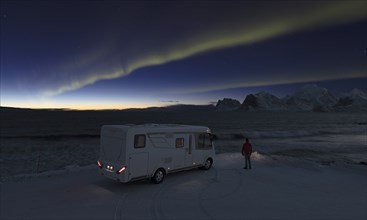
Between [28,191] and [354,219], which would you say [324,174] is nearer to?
[354,219]

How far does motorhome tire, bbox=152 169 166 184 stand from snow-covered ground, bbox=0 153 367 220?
0.30 metres

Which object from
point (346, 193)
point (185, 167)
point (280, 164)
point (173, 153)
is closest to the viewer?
point (346, 193)

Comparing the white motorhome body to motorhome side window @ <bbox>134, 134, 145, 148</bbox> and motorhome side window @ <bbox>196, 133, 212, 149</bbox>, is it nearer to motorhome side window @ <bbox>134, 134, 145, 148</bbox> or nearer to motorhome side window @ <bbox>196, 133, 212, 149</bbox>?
motorhome side window @ <bbox>134, 134, 145, 148</bbox>

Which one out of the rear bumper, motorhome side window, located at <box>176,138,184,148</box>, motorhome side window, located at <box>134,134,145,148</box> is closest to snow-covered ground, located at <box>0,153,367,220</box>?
the rear bumper

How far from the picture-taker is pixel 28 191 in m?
13.1

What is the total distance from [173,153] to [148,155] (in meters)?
1.93

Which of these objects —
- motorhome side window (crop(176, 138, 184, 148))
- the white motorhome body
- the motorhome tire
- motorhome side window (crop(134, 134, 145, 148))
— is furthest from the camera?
motorhome side window (crop(176, 138, 184, 148))

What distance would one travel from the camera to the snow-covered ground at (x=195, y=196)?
10203 millimetres

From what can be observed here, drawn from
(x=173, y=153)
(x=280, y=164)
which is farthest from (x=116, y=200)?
(x=280, y=164)

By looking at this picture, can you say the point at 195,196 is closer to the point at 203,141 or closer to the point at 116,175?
the point at 116,175

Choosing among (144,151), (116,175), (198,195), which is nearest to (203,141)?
(144,151)

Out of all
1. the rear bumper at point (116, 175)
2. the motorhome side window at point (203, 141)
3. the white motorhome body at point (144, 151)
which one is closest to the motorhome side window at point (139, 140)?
the white motorhome body at point (144, 151)

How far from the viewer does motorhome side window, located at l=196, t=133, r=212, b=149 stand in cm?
1702

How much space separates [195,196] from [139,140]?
381 cm
